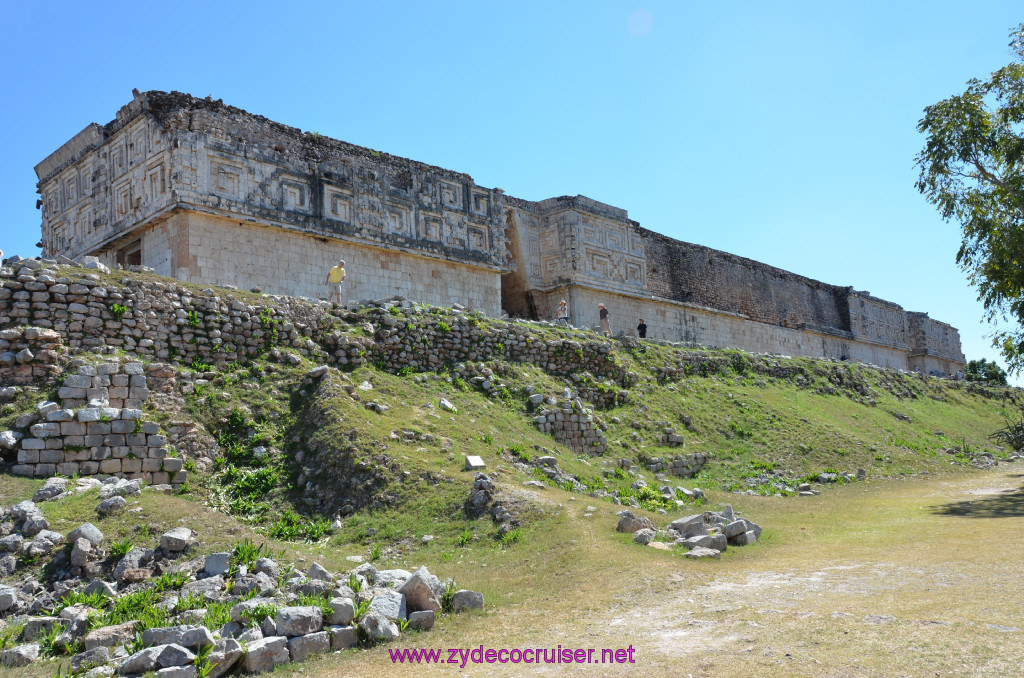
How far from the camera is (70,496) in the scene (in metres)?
7.12

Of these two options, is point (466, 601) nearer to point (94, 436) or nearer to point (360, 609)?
point (360, 609)

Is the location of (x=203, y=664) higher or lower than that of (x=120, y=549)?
lower

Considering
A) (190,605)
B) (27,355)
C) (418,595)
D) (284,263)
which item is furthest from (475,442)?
(284,263)

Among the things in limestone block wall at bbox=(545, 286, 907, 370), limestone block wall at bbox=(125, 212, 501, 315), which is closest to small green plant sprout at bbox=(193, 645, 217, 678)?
limestone block wall at bbox=(125, 212, 501, 315)

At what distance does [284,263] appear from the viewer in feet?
49.2

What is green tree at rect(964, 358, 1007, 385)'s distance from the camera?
45.5 m

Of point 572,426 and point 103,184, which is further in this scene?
point 103,184

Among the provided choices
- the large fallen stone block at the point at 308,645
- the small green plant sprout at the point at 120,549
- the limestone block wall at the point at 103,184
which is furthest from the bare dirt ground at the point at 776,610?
the limestone block wall at the point at 103,184

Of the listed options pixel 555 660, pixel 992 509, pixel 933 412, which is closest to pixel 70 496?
pixel 555 660

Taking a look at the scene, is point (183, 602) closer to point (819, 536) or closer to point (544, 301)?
point (819, 536)

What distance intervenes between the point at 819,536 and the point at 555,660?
4.81 meters

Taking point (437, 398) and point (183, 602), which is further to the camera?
point (437, 398)

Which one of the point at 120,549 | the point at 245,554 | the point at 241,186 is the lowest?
the point at 245,554

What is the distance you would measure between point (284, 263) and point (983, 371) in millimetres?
46097
